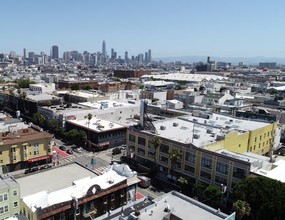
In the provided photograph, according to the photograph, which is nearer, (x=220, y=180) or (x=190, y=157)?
(x=220, y=180)

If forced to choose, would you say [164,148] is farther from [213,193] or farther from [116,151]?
[116,151]

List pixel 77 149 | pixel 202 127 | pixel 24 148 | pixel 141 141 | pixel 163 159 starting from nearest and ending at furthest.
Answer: pixel 163 159
pixel 24 148
pixel 141 141
pixel 202 127
pixel 77 149

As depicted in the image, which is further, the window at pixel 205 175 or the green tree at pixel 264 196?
the window at pixel 205 175

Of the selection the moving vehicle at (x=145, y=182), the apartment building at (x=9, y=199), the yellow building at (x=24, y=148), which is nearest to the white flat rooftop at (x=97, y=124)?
the yellow building at (x=24, y=148)

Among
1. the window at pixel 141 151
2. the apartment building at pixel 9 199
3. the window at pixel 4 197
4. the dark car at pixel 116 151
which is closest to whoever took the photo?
the window at pixel 4 197

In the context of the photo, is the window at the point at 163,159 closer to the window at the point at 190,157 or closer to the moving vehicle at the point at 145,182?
the window at the point at 190,157

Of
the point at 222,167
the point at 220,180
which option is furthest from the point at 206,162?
the point at 220,180
